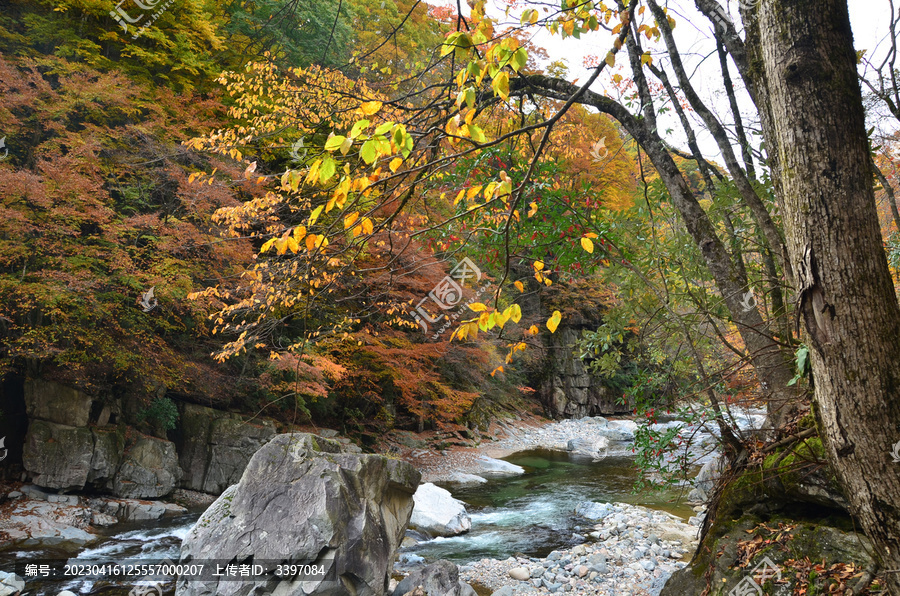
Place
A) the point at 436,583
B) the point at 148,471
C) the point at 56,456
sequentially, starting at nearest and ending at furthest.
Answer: the point at 436,583 < the point at 56,456 < the point at 148,471

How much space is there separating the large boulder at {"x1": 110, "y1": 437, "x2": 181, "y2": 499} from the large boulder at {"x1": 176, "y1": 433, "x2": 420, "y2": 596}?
4.25 metres

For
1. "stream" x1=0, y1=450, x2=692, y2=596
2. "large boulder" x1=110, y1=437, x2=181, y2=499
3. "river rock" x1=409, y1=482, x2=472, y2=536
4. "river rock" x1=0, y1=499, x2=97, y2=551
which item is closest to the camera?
"stream" x1=0, y1=450, x2=692, y2=596

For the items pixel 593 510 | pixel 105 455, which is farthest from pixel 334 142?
pixel 105 455

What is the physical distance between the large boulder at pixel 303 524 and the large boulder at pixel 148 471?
13.9 feet

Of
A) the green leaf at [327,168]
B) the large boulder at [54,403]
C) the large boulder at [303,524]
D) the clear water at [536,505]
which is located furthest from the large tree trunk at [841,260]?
the large boulder at [54,403]

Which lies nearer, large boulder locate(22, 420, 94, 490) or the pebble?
the pebble

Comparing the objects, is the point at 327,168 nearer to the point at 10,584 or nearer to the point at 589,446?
the point at 10,584

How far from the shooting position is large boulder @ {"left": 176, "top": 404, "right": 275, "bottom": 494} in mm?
9117

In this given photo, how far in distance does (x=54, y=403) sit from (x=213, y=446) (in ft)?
8.55

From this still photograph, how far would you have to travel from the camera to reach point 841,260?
4.55 ft

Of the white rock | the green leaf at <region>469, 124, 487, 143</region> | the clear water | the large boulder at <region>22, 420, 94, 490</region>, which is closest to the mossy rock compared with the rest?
the clear water

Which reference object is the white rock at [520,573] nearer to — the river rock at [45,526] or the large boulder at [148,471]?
the river rock at [45,526]

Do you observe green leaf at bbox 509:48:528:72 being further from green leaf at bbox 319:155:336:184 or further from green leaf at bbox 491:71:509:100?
green leaf at bbox 319:155:336:184

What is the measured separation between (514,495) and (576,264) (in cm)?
683
